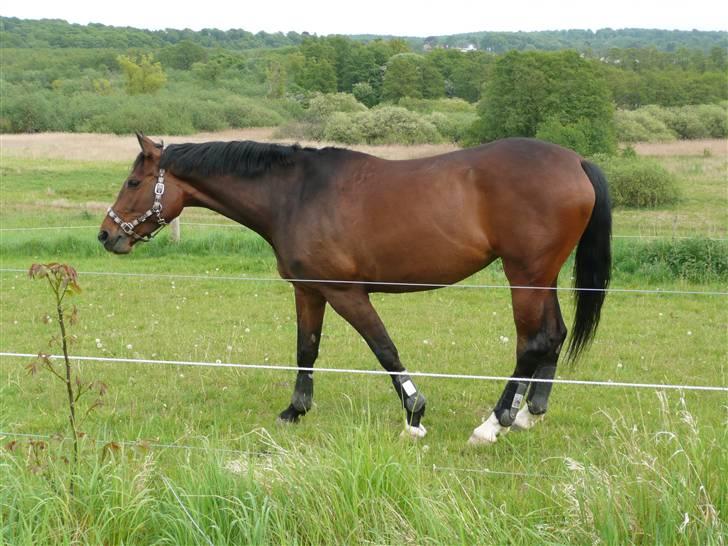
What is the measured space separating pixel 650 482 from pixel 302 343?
3217mm

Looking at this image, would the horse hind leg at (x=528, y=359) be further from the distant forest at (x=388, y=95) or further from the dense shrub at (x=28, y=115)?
the dense shrub at (x=28, y=115)

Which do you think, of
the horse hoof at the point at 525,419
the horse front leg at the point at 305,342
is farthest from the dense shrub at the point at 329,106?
the horse hoof at the point at 525,419

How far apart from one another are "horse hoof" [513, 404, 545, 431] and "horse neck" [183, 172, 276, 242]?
2329mm

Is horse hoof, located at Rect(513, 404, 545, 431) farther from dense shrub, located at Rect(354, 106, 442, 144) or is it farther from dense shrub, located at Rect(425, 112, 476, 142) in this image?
dense shrub, located at Rect(425, 112, 476, 142)

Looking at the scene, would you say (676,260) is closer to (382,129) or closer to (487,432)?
(487,432)

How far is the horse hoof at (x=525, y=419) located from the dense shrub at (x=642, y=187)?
46.8 ft

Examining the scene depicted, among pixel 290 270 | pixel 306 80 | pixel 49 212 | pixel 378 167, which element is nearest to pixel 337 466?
pixel 290 270

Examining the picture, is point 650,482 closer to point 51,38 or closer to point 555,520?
point 555,520

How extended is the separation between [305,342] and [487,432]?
156 centimetres

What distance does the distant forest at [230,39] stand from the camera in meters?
106

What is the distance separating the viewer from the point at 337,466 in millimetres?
3740

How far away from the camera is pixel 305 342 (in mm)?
6172

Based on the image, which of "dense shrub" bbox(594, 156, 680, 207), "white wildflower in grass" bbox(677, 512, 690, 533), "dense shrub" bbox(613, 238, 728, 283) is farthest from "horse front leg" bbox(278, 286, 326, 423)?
"dense shrub" bbox(594, 156, 680, 207)

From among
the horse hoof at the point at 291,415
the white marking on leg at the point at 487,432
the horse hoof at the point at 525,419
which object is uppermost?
the white marking on leg at the point at 487,432
